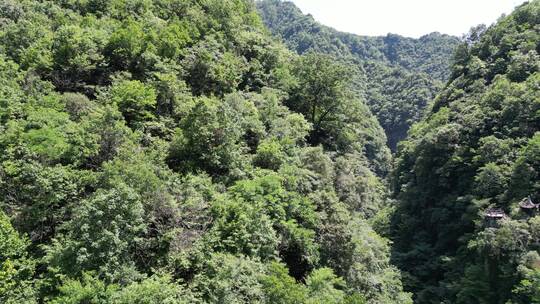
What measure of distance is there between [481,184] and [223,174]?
3359 centimetres

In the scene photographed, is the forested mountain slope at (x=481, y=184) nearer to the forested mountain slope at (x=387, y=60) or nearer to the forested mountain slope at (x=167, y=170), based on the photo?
the forested mountain slope at (x=167, y=170)

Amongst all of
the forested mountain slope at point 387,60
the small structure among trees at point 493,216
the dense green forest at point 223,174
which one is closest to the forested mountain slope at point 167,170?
the dense green forest at point 223,174

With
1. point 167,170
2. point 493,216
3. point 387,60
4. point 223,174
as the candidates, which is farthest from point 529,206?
point 387,60

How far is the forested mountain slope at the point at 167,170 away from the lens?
18.2 m

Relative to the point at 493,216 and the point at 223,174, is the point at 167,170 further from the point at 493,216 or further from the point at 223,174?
the point at 493,216

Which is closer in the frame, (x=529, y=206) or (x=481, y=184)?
(x=529, y=206)

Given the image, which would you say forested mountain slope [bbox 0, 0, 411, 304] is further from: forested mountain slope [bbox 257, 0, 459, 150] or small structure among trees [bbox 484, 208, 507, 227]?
forested mountain slope [bbox 257, 0, 459, 150]

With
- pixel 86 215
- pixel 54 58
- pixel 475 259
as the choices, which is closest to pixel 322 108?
pixel 475 259

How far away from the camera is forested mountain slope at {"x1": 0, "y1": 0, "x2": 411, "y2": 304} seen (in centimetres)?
1825

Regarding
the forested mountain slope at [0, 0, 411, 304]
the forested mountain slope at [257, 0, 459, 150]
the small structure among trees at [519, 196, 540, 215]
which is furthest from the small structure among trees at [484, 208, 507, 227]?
the forested mountain slope at [257, 0, 459, 150]

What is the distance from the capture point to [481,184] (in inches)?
1870

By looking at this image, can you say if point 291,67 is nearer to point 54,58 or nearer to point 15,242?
point 54,58

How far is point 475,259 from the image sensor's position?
141 ft

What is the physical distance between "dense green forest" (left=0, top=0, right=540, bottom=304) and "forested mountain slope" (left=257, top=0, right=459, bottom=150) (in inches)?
2289
